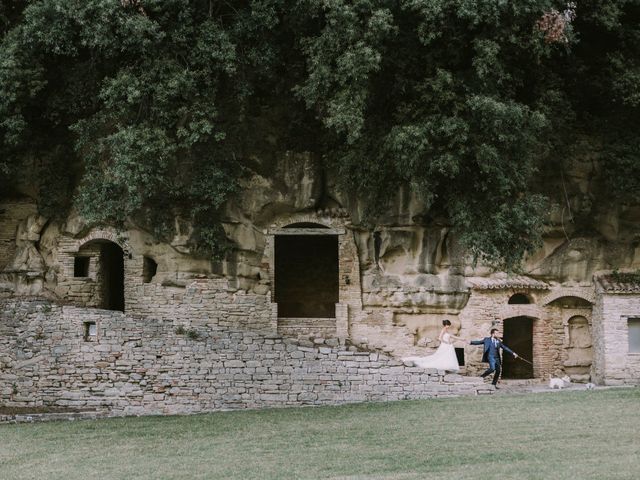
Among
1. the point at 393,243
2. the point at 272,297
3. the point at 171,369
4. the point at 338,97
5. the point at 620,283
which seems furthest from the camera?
the point at 272,297

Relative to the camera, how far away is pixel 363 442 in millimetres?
18656

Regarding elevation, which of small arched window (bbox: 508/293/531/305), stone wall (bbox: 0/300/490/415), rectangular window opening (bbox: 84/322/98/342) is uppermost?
small arched window (bbox: 508/293/531/305)

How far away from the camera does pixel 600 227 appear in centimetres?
2855

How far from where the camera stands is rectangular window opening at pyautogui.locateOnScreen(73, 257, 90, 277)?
29.4 meters

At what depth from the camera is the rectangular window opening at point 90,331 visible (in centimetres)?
2605

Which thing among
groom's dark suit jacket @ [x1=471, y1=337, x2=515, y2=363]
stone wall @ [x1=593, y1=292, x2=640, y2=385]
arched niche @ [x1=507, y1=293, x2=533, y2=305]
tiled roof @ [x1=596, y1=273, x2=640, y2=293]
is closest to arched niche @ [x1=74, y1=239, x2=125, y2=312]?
groom's dark suit jacket @ [x1=471, y1=337, x2=515, y2=363]

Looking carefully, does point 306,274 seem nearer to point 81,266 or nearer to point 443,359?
point 81,266

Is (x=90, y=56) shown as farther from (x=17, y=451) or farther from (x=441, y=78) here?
(x=17, y=451)

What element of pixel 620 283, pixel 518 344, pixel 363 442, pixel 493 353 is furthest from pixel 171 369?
pixel 620 283

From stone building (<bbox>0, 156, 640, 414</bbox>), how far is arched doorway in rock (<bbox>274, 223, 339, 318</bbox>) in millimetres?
4009

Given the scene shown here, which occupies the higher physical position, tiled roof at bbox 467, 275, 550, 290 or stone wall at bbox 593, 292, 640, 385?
tiled roof at bbox 467, 275, 550, 290

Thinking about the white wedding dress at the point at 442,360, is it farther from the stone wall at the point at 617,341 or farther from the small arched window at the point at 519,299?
the stone wall at the point at 617,341

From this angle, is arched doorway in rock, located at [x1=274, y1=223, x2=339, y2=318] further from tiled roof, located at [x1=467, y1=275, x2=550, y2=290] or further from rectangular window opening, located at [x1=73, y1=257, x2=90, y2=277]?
rectangular window opening, located at [x1=73, y1=257, x2=90, y2=277]

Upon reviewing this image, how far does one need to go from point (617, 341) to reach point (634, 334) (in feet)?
1.87
